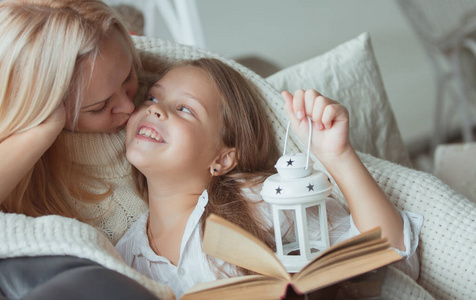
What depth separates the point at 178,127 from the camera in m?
1.11

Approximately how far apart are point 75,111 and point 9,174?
17cm

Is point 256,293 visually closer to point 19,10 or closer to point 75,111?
point 75,111

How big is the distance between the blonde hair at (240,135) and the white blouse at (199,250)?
0.04 metres

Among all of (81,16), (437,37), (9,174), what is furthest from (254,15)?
(9,174)

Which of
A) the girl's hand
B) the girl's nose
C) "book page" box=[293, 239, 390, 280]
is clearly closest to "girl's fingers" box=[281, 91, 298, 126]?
the girl's hand

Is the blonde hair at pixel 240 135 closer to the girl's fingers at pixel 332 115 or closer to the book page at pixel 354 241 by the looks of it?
the girl's fingers at pixel 332 115

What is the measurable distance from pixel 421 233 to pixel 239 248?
45 centimetres

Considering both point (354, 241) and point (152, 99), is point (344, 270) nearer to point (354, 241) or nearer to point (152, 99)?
point (354, 241)

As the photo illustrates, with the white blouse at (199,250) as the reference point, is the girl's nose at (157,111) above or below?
above

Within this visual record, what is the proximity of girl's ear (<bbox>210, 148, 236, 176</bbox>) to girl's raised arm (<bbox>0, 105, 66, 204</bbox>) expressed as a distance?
341 millimetres

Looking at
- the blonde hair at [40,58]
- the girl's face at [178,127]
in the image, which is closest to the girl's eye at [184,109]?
the girl's face at [178,127]

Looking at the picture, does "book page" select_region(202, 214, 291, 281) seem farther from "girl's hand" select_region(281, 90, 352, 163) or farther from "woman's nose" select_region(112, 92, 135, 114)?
"woman's nose" select_region(112, 92, 135, 114)

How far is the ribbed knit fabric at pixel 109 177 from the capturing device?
46.5 inches

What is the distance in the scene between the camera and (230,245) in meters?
0.78
